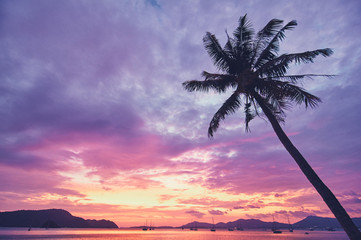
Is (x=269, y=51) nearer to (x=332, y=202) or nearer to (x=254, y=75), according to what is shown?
(x=254, y=75)

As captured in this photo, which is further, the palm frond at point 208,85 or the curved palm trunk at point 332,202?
the palm frond at point 208,85

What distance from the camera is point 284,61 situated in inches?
442

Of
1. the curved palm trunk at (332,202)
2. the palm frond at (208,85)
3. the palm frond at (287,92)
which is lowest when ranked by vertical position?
the curved palm trunk at (332,202)

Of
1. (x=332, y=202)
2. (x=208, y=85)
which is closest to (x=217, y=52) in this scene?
(x=208, y=85)

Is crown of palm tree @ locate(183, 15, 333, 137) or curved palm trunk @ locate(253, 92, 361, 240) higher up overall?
crown of palm tree @ locate(183, 15, 333, 137)

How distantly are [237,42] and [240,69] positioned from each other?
1938mm

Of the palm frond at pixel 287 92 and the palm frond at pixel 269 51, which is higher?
the palm frond at pixel 269 51

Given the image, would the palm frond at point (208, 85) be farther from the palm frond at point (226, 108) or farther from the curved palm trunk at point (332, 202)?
the curved palm trunk at point (332, 202)

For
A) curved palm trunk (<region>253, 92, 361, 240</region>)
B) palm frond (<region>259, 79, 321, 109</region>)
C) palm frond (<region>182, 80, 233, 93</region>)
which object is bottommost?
curved palm trunk (<region>253, 92, 361, 240</region>)

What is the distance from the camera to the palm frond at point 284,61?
35.2 feet

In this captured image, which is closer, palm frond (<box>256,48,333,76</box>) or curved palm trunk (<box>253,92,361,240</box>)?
curved palm trunk (<box>253,92,361,240</box>)

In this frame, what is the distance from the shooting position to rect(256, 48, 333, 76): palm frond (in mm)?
10742

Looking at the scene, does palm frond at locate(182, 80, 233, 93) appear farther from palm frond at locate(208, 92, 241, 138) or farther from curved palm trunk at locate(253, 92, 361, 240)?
curved palm trunk at locate(253, 92, 361, 240)

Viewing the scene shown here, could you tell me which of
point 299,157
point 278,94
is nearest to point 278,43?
point 278,94
